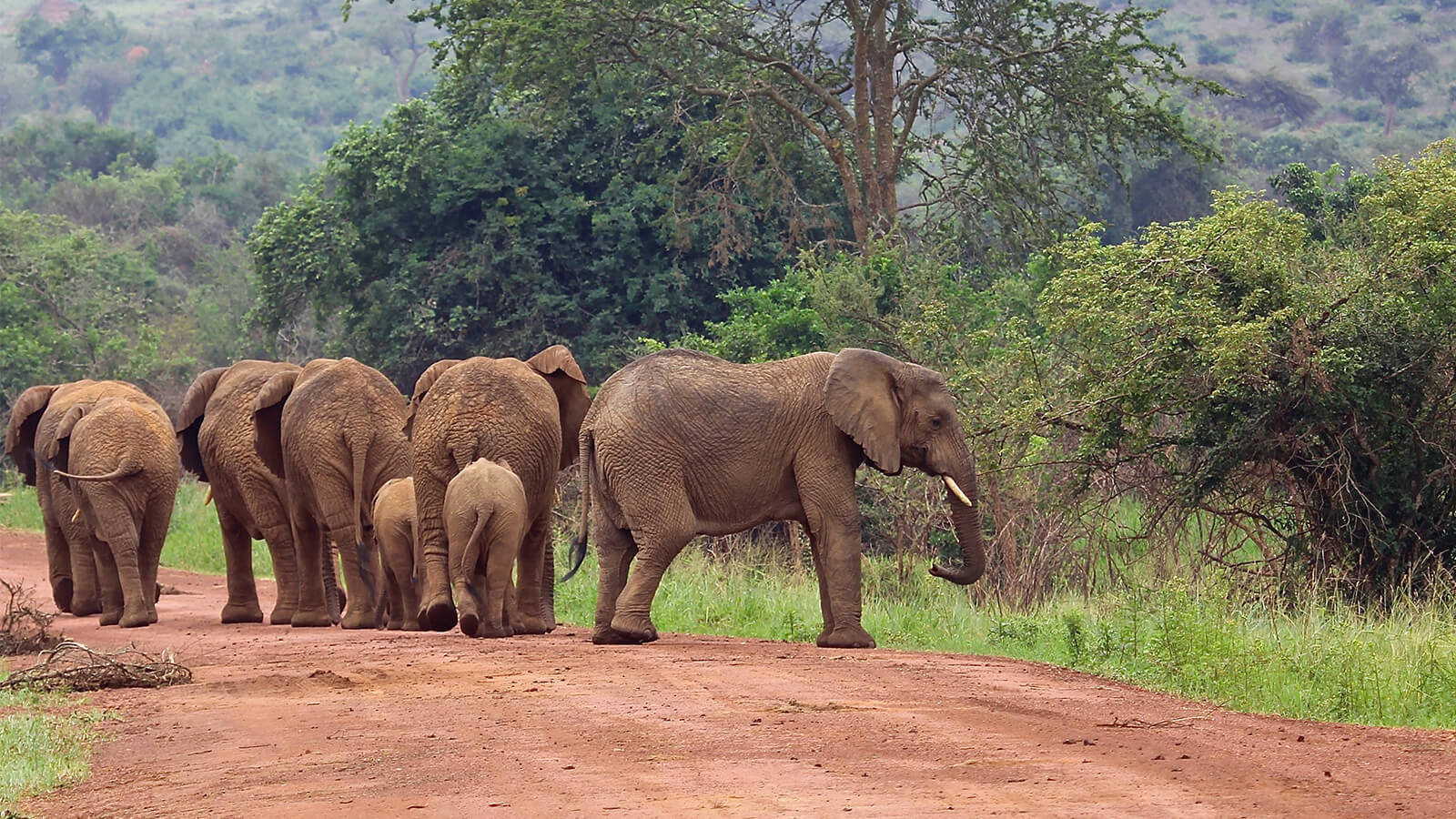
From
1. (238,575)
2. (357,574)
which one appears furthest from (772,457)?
(238,575)

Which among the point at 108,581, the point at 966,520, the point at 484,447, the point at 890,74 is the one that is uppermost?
the point at 890,74

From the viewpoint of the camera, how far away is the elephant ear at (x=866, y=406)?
1205 centimetres

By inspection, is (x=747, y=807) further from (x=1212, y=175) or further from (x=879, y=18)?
(x=1212, y=175)

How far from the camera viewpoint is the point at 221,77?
103875 millimetres

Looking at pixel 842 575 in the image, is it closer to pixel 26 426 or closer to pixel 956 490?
pixel 956 490

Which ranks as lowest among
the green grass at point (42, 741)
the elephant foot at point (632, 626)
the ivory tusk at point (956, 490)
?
the green grass at point (42, 741)

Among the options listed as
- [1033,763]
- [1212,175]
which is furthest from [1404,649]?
[1212,175]

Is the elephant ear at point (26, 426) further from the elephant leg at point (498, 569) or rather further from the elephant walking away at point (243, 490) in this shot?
the elephant leg at point (498, 569)

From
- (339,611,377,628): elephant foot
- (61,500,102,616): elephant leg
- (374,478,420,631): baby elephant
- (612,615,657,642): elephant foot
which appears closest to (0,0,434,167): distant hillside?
(61,500,102,616): elephant leg

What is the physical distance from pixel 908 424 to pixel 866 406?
1.23 feet

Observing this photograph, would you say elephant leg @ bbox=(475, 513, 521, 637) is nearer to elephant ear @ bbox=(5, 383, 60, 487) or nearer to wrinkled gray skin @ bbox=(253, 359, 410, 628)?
wrinkled gray skin @ bbox=(253, 359, 410, 628)

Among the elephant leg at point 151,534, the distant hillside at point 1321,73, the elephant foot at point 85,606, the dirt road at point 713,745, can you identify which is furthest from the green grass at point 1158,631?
Answer: the distant hillside at point 1321,73

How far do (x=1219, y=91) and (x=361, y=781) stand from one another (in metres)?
17.4

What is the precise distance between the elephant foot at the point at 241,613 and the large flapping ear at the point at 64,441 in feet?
5.43
